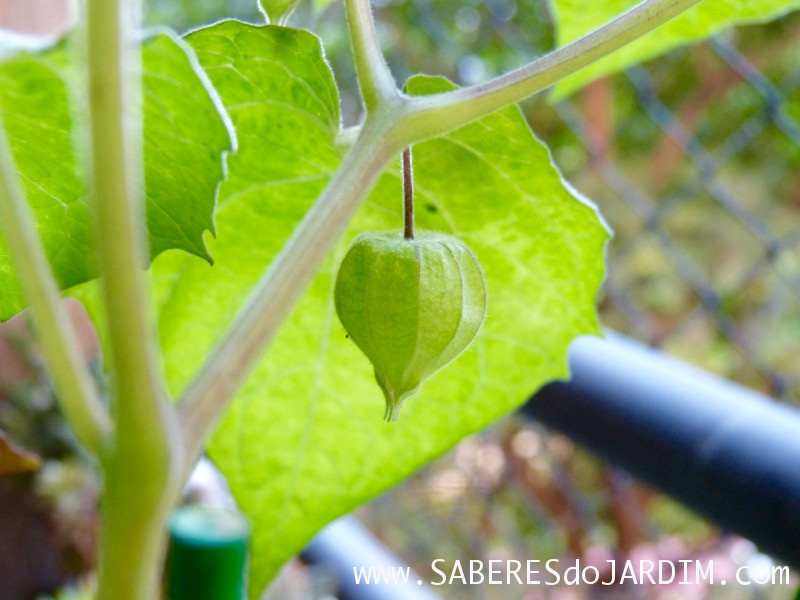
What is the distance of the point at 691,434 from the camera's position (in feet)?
0.90

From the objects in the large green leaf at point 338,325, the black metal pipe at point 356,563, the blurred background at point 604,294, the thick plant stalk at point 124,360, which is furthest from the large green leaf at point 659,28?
the blurred background at point 604,294

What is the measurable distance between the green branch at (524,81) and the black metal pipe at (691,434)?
135 millimetres

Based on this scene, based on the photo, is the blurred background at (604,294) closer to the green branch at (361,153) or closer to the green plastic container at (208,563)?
the green plastic container at (208,563)

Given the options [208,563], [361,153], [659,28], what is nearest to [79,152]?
[361,153]

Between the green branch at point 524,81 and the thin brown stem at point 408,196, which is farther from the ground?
the green branch at point 524,81

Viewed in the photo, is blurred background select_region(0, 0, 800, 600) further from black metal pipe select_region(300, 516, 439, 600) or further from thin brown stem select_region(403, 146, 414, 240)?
thin brown stem select_region(403, 146, 414, 240)

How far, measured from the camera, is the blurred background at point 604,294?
952 millimetres

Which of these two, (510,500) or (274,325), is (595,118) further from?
(274,325)

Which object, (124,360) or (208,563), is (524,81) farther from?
(208,563)

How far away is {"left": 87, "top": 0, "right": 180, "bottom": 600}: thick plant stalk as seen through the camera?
105mm

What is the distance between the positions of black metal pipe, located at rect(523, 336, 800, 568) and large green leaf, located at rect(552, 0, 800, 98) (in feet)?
0.34

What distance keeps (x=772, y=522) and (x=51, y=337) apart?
0.64 ft

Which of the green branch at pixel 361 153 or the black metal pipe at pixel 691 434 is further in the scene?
the black metal pipe at pixel 691 434

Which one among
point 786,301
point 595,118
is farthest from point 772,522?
point 786,301
